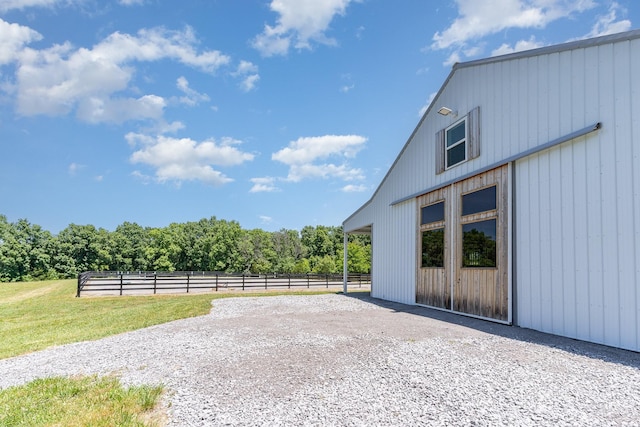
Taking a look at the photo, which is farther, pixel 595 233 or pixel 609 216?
pixel 595 233

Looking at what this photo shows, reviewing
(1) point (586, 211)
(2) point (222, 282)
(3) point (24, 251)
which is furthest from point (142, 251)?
(1) point (586, 211)

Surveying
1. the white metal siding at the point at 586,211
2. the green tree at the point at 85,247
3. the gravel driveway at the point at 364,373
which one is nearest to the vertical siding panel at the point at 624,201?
the white metal siding at the point at 586,211

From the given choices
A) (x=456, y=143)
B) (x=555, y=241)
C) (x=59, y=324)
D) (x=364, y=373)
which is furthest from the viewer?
(x=456, y=143)

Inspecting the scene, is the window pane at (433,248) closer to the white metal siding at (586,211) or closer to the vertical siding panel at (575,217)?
the white metal siding at (586,211)

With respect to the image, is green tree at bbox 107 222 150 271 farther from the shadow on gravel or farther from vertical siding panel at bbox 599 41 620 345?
vertical siding panel at bbox 599 41 620 345

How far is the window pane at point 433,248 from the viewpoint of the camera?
868cm

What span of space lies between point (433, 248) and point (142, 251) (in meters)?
49.6

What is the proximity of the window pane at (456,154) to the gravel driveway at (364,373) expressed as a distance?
4.10 metres

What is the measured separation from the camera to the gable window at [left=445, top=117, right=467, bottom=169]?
8.13 meters

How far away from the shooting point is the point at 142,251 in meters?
48.6

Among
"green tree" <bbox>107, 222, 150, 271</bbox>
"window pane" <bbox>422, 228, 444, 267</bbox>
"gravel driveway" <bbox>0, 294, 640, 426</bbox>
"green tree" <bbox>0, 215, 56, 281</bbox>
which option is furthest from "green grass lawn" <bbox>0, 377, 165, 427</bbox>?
"green tree" <bbox>107, 222, 150, 271</bbox>

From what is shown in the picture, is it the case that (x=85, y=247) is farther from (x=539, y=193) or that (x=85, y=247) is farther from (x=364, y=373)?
(x=539, y=193)

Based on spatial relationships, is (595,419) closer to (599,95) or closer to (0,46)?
(599,95)

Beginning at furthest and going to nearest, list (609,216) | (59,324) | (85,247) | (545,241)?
1. (85,247)
2. (59,324)
3. (545,241)
4. (609,216)
